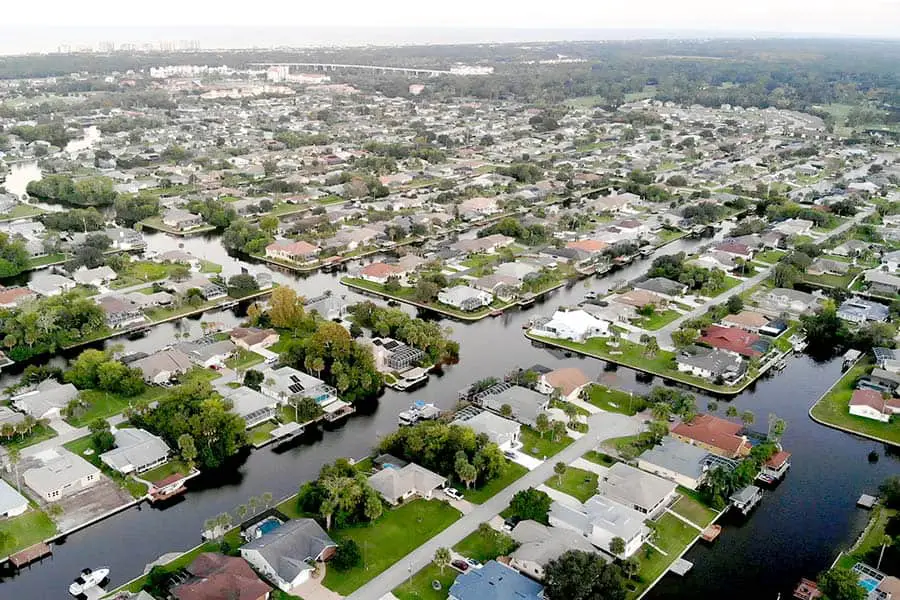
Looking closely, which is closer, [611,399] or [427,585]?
[427,585]

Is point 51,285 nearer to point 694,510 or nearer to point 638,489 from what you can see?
point 638,489

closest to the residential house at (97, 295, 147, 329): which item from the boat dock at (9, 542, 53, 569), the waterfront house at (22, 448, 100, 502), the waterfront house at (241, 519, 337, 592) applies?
the waterfront house at (22, 448, 100, 502)

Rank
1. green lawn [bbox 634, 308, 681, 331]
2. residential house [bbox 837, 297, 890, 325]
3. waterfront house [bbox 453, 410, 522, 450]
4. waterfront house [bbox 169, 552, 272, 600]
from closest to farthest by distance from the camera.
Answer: waterfront house [bbox 169, 552, 272, 600] → waterfront house [bbox 453, 410, 522, 450] → green lawn [bbox 634, 308, 681, 331] → residential house [bbox 837, 297, 890, 325]

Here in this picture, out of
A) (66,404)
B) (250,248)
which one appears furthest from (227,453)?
(250,248)

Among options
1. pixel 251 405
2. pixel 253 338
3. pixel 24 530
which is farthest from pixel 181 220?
pixel 24 530

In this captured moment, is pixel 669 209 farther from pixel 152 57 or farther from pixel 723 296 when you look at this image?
pixel 152 57

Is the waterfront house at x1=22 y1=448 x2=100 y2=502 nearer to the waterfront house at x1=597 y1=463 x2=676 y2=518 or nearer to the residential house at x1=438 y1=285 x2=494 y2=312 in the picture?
the waterfront house at x1=597 y1=463 x2=676 y2=518

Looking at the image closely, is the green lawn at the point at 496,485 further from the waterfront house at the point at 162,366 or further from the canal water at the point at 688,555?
the waterfront house at the point at 162,366
